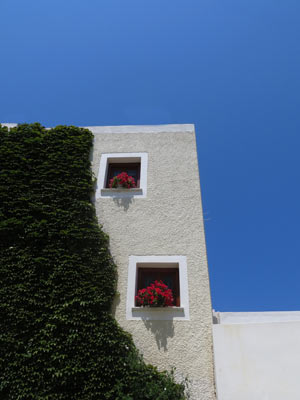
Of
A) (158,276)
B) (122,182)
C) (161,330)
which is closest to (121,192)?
(122,182)

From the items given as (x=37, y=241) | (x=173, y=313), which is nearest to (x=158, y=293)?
(x=173, y=313)

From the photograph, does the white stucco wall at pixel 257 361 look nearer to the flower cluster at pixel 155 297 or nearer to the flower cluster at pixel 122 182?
the flower cluster at pixel 155 297

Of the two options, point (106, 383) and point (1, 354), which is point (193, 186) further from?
point (1, 354)

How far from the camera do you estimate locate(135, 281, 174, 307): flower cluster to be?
5426 mm

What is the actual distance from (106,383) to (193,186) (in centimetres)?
470

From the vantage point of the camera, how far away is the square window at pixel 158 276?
606 centimetres

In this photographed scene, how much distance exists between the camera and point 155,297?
5418 mm

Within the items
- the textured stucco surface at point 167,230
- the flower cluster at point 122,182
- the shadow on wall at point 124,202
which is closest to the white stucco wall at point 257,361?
the textured stucco surface at point 167,230

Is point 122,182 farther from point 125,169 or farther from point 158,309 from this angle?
point 158,309

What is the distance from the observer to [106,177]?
7.68m

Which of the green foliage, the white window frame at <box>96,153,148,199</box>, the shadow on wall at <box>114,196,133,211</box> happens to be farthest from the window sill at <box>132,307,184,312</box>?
the white window frame at <box>96,153,148,199</box>

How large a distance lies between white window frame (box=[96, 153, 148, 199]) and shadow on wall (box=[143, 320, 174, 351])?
3028 millimetres

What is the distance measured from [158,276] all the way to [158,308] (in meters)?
0.85

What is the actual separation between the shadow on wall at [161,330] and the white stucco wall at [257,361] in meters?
0.86
